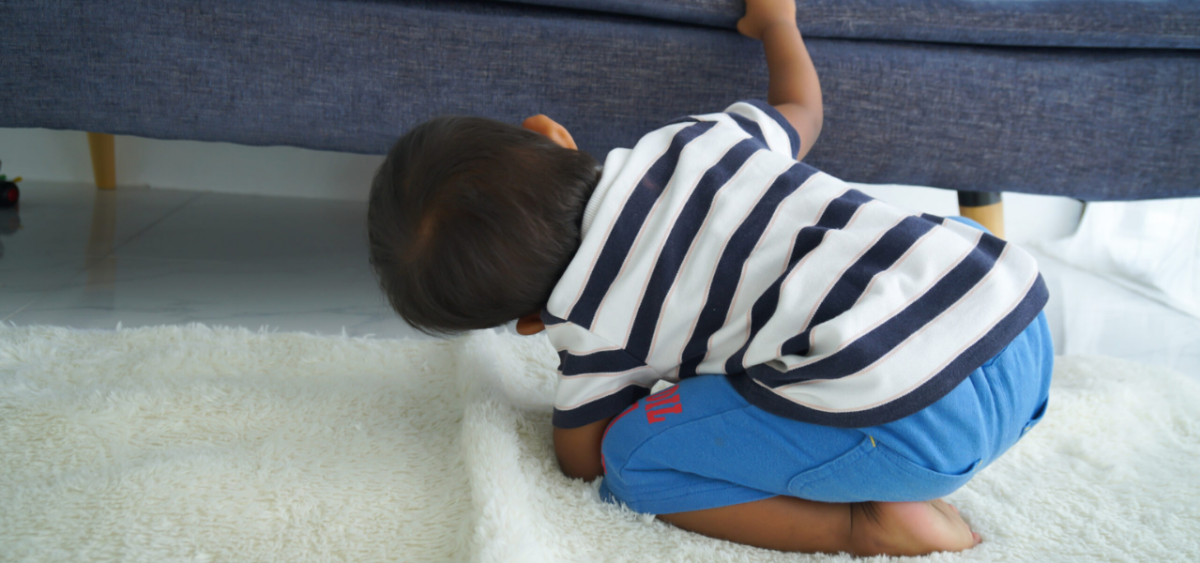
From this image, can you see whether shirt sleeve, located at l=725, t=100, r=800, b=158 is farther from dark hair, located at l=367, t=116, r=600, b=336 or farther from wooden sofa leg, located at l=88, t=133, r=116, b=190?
wooden sofa leg, located at l=88, t=133, r=116, b=190

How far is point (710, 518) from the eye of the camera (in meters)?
0.61

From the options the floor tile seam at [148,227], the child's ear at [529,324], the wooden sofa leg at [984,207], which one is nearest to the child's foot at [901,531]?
the child's ear at [529,324]

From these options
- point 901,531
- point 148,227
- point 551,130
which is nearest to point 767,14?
point 551,130

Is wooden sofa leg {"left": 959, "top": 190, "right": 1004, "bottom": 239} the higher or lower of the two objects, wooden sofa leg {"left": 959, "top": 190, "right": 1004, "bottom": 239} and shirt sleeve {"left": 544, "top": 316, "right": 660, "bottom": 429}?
the higher

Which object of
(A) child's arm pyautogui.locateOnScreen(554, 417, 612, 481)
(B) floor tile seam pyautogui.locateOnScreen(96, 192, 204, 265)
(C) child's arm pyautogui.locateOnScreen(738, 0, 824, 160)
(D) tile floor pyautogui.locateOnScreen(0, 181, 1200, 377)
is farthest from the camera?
(B) floor tile seam pyautogui.locateOnScreen(96, 192, 204, 265)

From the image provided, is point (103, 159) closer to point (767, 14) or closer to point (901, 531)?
point (767, 14)

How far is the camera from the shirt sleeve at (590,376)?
2.05 ft

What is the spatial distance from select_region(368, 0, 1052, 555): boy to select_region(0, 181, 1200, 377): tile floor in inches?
17.7

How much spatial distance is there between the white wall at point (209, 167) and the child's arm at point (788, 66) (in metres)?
1.15

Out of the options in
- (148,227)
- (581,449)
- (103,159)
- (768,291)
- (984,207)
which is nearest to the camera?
(768,291)

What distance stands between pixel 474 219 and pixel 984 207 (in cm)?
89

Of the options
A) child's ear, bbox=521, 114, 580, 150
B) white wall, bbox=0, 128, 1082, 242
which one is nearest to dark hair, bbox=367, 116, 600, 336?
child's ear, bbox=521, 114, 580, 150

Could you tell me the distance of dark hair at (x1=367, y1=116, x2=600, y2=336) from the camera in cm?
59

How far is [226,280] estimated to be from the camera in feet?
4.03
